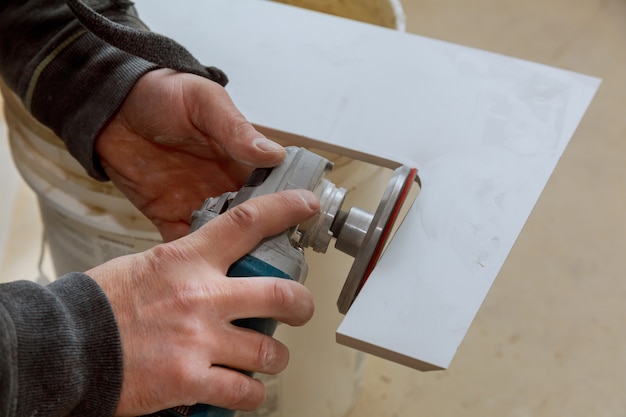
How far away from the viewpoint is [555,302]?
1062 millimetres

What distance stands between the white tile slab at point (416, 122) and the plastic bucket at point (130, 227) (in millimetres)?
64

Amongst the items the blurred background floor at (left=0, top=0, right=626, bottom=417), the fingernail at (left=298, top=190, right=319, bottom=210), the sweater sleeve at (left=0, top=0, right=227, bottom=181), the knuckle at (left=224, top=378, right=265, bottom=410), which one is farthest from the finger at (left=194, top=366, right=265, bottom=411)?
the blurred background floor at (left=0, top=0, right=626, bottom=417)

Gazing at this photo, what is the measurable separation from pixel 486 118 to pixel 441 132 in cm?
5

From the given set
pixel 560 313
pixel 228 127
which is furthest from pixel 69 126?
pixel 560 313

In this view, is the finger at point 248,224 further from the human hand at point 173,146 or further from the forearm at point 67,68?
the forearm at point 67,68

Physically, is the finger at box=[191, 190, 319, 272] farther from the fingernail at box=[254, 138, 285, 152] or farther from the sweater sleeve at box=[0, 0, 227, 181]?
the sweater sleeve at box=[0, 0, 227, 181]

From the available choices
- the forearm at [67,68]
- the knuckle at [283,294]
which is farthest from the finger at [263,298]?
the forearm at [67,68]

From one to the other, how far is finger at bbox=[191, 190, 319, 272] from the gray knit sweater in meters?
0.08

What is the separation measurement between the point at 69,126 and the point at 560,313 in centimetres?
76

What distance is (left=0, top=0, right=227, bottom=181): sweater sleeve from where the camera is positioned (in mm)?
600

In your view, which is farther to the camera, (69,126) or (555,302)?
(555,302)

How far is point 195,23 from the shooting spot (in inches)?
27.5

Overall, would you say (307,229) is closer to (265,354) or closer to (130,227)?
(265,354)

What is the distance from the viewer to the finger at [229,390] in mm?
458
